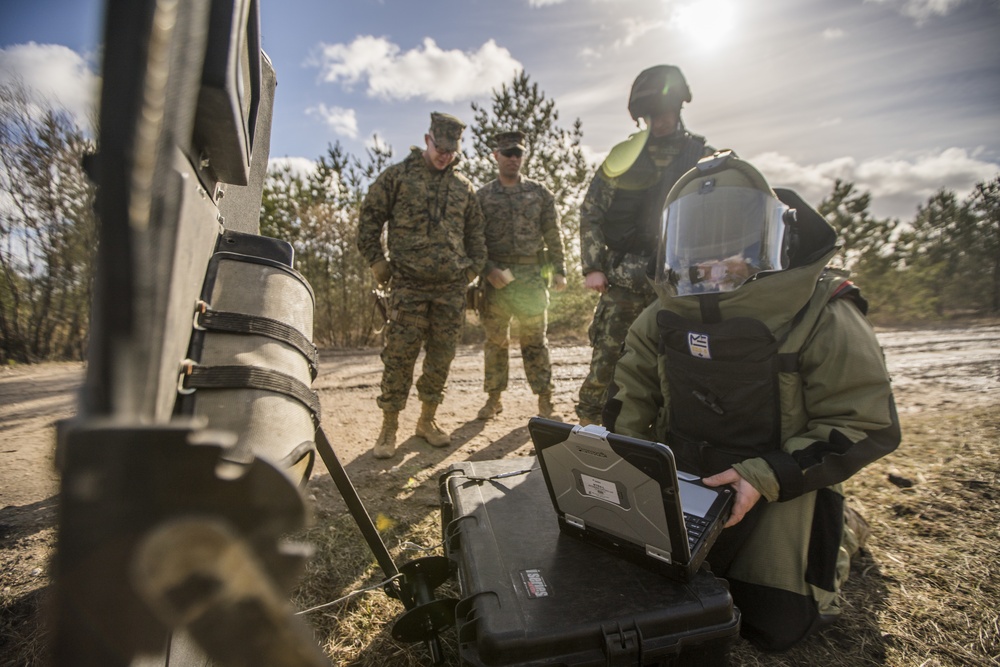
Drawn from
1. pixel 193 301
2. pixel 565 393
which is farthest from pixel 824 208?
pixel 193 301

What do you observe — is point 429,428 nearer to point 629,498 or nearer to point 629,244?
point 629,244

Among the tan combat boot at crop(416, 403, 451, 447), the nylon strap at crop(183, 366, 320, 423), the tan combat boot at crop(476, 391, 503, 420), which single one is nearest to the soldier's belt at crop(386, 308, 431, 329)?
the tan combat boot at crop(416, 403, 451, 447)

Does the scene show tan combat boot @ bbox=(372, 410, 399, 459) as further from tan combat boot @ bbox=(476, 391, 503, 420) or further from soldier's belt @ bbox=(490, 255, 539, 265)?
soldier's belt @ bbox=(490, 255, 539, 265)

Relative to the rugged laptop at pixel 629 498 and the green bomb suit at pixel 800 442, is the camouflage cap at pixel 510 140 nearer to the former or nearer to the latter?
the green bomb suit at pixel 800 442

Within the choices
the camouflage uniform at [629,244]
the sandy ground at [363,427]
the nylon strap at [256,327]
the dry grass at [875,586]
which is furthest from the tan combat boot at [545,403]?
the nylon strap at [256,327]

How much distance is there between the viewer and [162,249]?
0.51 meters

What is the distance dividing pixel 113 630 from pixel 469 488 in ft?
5.46

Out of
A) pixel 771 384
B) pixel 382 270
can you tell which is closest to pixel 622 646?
pixel 771 384

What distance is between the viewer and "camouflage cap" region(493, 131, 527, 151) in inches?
185

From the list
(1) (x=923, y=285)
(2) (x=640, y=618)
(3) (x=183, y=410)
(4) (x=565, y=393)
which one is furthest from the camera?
(1) (x=923, y=285)

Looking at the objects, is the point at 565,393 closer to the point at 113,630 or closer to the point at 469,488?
the point at 469,488

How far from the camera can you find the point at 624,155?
11.7 feet

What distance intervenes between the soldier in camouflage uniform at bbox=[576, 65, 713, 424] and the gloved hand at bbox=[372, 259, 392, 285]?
1568 mm

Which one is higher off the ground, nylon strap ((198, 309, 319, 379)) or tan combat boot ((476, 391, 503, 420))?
nylon strap ((198, 309, 319, 379))
